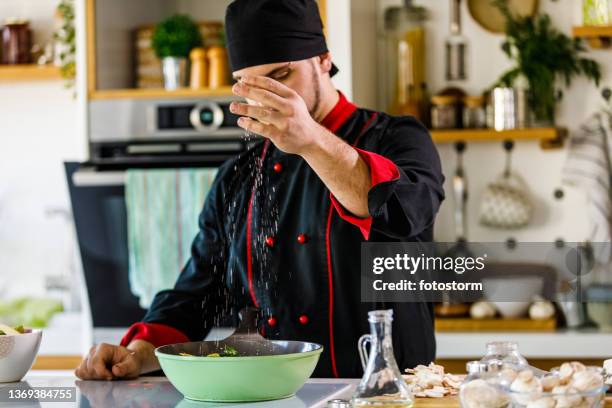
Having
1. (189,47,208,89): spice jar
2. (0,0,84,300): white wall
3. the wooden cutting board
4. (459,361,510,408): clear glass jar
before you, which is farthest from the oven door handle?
(459,361,510,408): clear glass jar

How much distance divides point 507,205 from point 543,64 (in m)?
0.51

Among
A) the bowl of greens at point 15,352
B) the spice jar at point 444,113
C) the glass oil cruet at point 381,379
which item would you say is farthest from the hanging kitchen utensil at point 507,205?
the glass oil cruet at point 381,379

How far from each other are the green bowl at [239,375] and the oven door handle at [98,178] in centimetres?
180

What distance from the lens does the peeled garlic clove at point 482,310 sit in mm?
3346

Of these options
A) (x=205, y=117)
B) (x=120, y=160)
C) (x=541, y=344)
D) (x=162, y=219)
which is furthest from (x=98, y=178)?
(x=541, y=344)

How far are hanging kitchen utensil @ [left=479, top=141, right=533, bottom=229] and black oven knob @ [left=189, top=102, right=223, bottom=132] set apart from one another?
3.35ft

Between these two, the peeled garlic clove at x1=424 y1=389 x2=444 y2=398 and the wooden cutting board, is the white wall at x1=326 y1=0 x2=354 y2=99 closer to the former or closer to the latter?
the wooden cutting board

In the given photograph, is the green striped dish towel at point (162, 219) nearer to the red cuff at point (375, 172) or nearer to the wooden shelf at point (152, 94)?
the wooden shelf at point (152, 94)

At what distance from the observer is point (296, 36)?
2004mm

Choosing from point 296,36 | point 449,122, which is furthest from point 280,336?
point 449,122

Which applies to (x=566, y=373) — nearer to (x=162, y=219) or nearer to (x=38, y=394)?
(x=38, y=394)

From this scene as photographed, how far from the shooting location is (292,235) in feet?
6.68

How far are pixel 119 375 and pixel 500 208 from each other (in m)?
2.10

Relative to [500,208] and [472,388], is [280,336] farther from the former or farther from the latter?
[500,208]
